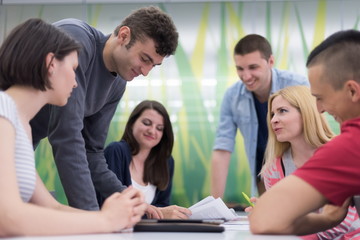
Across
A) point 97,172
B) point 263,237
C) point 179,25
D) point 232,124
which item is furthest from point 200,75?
point 263,237

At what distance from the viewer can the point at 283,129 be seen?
253cm

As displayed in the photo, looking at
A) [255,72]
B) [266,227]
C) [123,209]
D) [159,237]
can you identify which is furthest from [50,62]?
[255,72]

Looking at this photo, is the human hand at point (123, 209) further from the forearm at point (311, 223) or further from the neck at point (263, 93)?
the neck at point (263, 93)

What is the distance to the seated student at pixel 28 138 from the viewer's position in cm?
112

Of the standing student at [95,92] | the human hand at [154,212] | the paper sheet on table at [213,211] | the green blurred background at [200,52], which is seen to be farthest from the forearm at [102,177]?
the green blurred background at [200,52]

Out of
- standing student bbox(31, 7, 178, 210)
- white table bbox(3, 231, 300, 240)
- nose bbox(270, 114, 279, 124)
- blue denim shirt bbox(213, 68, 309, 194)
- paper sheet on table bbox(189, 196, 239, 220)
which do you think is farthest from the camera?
blue denim shirt bbox(213, 68, 309, 194)

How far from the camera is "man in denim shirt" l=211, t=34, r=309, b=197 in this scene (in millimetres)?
3557

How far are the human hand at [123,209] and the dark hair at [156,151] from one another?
234cm

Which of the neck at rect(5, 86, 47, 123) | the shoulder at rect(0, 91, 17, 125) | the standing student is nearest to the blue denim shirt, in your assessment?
the standing student

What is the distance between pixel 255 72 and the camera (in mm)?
3541

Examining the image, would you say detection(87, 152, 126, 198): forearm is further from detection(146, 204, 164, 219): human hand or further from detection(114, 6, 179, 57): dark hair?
detection(114, 6, 179, 57): dark hair

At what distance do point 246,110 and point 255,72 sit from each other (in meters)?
0.28

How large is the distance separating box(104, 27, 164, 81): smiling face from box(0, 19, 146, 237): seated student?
1.98 ft

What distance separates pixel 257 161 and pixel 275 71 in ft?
1.97
